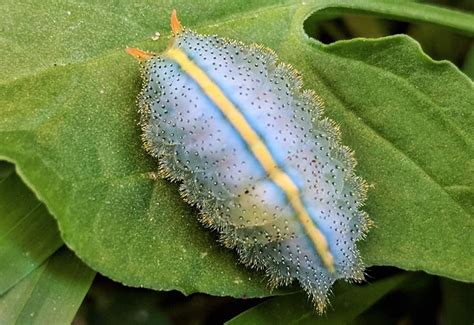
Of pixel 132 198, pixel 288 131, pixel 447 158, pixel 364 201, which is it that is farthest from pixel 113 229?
pixel 447 158

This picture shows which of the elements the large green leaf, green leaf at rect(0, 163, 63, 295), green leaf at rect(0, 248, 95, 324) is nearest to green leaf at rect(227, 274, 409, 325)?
the large green leaf

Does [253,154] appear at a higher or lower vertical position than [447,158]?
higher

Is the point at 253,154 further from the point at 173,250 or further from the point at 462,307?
the point at 462,307

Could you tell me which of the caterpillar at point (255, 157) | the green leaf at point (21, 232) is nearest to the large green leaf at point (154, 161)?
the caterpillar at point (255, 157)

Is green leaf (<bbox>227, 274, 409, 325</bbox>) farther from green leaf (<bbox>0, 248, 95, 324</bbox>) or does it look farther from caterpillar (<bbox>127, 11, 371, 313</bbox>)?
green leaf (<bbox>0, 248, 95, 324</bbox>)

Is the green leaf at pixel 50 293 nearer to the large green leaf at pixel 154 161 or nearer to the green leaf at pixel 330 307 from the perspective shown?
the large green leaf at pixel 154 161

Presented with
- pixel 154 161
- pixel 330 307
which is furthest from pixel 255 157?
pixel 330 307
